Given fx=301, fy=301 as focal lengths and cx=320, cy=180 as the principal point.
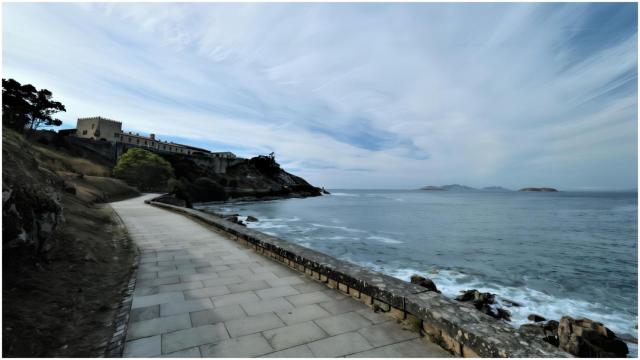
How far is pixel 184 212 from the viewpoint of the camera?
17.4 meters

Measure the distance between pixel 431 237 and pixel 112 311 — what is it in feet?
75.5

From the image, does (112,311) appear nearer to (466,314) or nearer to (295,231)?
(466,314)

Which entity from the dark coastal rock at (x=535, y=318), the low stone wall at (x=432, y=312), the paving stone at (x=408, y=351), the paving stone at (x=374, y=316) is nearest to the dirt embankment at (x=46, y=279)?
the paving stone at (x=408, y=351)

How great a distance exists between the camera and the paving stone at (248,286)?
5.33 meters

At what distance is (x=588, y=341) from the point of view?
664 centimetres

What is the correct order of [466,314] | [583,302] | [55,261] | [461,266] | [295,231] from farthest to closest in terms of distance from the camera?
[295,231] → [461,266] → [583,302] → [55,261] → [466,314]

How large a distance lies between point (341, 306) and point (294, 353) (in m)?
1.38

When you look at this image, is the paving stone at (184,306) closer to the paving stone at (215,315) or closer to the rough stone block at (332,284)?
the paving stone at (215,315)

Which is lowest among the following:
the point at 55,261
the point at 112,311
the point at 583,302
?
the point at 583,302

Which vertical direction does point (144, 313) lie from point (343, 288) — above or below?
below

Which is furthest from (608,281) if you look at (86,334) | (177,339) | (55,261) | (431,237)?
(55,261)

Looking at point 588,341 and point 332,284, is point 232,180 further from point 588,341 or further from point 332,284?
point 588,341

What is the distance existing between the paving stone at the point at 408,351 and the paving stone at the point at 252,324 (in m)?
1.22

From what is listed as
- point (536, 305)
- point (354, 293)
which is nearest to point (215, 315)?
point (354, 293)
